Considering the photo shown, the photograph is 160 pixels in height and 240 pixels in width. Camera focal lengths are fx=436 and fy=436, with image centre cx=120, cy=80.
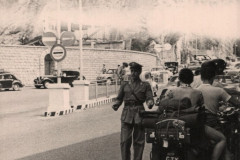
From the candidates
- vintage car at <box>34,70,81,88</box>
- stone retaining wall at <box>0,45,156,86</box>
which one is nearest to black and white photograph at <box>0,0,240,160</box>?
vintage car at <box>34,70,81,88</box>

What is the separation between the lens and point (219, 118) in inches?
178

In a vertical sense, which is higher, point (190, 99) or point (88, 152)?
point (190, 99)

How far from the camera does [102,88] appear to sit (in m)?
17.6

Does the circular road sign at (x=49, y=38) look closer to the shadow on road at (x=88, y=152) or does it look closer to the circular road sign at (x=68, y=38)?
the circular road sign at (x=68, y=38)

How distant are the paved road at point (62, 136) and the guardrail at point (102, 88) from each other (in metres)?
1.54

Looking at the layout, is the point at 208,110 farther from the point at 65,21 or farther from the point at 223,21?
the point at 65,21

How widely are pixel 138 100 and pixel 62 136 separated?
4268 millimetres

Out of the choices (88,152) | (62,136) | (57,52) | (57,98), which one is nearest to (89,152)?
(88,152)

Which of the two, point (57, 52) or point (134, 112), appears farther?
point (57, 52)

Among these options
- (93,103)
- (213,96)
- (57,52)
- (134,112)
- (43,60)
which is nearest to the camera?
(213,96)

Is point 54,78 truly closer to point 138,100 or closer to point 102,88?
point 102,88

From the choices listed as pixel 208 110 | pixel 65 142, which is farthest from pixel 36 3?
pixel 208 110

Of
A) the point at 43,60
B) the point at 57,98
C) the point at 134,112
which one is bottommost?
the point at 57,98

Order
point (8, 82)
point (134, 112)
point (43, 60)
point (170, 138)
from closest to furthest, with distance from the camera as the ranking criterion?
1. point (170, 138)
2. point (134, 112)
3. point (8, 82)
4. point (43, 60)
